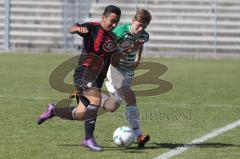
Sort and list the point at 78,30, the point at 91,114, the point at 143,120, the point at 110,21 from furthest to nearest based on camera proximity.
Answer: the point at 143,120, the point at 91,114, the point at 110,21, the point at 78,30

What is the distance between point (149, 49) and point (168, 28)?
1134mm

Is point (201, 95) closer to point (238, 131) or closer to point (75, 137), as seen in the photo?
point (238, 131)

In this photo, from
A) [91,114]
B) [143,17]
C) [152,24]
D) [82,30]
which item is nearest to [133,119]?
[91,114]

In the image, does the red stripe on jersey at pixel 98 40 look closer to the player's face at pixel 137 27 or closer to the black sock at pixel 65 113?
the player's face at pixel 137 27

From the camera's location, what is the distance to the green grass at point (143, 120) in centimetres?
765

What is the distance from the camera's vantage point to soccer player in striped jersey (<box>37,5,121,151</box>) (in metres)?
7.96

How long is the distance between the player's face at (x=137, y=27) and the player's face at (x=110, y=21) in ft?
0.95

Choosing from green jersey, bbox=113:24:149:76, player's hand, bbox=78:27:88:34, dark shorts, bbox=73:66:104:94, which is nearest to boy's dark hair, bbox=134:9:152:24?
green jersey, bbox=113:24:149:76

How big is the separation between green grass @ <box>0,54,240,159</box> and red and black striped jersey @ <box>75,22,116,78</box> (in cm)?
87

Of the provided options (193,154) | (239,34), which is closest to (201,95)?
(193,154)

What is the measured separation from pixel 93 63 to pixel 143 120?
238 cm

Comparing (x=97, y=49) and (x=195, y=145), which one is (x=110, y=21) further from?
(x=195, y=145)

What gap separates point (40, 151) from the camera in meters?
7.51

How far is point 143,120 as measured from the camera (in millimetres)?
10391
